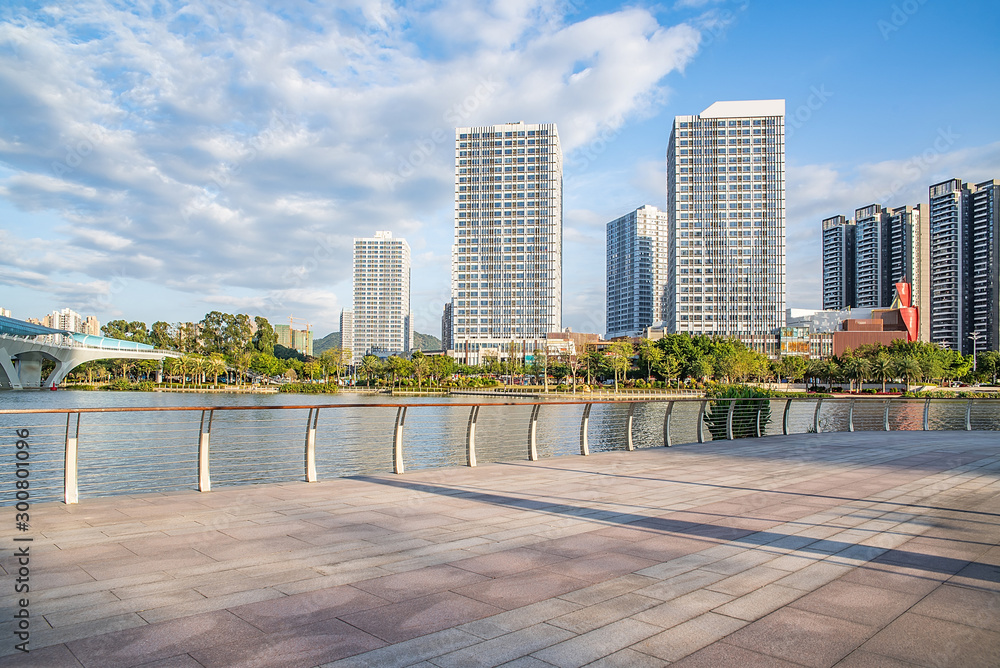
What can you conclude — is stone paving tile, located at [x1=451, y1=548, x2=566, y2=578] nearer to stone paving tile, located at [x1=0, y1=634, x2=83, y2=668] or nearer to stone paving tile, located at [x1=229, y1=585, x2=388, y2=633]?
stone paving tile, located at [x1=229, y1=585, x2=388, y2=633]

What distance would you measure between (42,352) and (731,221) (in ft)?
443

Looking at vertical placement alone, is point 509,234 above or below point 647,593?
above

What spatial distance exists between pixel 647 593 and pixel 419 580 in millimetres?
1664

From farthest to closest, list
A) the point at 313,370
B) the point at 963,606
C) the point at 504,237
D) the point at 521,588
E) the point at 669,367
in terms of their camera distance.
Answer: the point at 504,237 < the point at 313,370 < the point at 669,367 < the point at 521,588 < the point at 963,606

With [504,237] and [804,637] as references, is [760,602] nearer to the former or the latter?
[804,637]

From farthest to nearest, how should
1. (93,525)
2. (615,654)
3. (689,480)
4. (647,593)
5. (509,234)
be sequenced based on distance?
(509,234) < (689,480) < (93,525) < (647,593) < (615,654)

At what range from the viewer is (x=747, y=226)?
14175 cm

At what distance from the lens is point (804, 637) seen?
3523 mm

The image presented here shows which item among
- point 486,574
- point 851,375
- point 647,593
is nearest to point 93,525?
point 486,574

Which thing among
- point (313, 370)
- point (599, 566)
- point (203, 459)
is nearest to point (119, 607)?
point (599, 566)

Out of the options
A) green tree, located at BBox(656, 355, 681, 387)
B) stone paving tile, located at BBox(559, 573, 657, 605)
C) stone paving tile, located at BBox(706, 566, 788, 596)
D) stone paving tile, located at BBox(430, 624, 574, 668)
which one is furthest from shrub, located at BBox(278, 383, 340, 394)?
stone paving tile, located at BBox(430, 624, 574, 668)

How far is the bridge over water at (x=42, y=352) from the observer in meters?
82.9

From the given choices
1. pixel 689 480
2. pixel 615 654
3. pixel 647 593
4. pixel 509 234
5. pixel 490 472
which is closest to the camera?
pixel 615 654

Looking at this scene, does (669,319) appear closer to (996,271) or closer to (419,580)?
(996,271)
